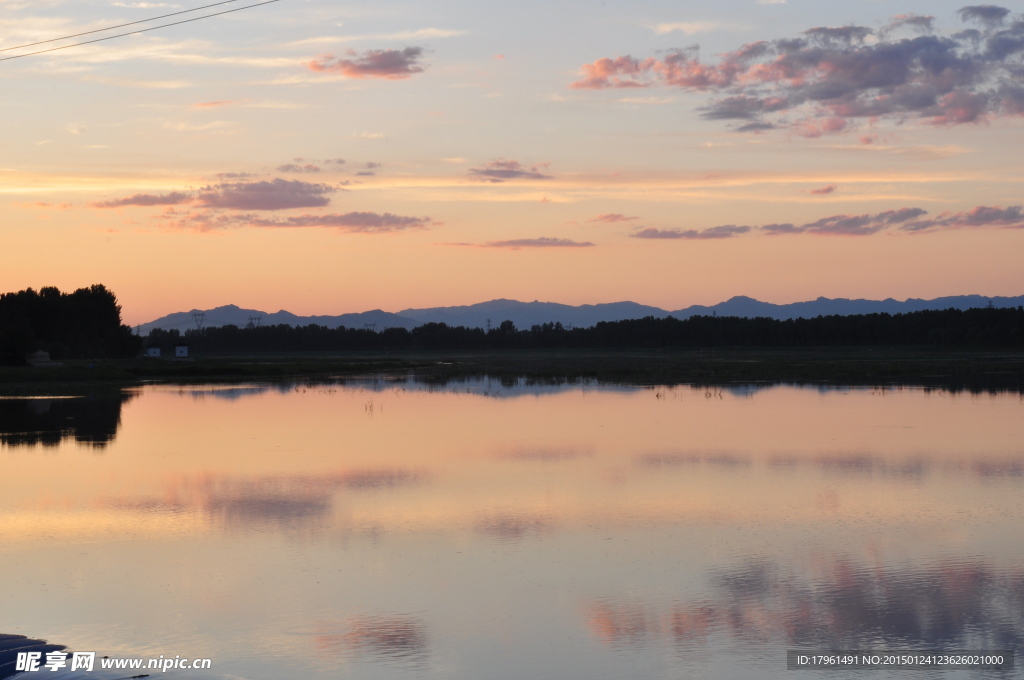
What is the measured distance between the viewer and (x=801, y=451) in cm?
2036

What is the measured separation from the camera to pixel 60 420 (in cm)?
2969

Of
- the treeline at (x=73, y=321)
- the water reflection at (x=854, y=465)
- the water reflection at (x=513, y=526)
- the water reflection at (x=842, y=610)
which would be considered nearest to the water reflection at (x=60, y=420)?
the water reflection at (x=513, y=526)

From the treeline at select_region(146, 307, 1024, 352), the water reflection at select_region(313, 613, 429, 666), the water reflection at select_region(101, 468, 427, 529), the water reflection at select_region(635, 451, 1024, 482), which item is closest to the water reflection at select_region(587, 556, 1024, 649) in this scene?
the water reflection at select_region(313, 613, 429, 666)

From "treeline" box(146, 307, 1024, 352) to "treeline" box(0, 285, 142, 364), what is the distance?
39.6 metres

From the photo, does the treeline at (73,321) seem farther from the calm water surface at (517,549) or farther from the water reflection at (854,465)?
the water reflection at (854,465)

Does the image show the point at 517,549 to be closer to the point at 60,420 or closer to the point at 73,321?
the point at 60,420

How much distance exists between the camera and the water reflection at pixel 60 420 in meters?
24.1

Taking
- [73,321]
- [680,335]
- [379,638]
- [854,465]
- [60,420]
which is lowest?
[379,638]

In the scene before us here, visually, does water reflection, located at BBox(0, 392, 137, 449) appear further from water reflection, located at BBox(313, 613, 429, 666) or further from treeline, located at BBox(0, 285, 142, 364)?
treeline, located at BBox(0, 285, 142, 364)

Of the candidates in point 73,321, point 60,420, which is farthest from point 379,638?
point 73,321

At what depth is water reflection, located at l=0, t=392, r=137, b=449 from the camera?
949 inches

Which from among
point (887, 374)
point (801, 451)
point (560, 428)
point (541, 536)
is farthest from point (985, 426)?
point (887, 374)

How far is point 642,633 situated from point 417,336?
17873 centimetres

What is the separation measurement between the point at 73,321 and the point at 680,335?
332 feet
